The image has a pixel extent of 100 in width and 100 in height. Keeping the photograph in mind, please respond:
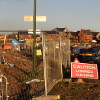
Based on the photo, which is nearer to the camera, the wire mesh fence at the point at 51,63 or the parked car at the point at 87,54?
the wire mesh fence at the point at 51,63

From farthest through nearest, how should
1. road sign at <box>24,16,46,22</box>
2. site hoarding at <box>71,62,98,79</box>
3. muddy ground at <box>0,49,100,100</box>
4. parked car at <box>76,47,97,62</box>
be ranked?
parked car at <box>76,47,97,62</box> → road sign at <box>24,16,46,22</box> → site hoarding at <box>71,62,98,79</box> → muddy ground at <box>0,49,100,100</box>

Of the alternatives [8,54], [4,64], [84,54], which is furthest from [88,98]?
[84,54]

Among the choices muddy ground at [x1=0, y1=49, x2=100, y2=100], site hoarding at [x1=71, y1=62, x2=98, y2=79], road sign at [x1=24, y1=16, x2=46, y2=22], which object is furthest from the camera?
road sign at [x1=24, y1=16, x2=46, y2=22]

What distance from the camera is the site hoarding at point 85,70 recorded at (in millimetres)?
11086

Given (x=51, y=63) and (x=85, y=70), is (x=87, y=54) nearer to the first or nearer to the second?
(x=85, y=70)

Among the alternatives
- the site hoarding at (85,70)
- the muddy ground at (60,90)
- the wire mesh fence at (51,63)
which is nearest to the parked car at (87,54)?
the wire mesh fence at (51,63)

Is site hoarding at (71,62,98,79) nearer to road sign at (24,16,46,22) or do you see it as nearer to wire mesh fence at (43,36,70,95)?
wire mesh fence at (43,36,70,95)

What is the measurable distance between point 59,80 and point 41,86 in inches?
69.5

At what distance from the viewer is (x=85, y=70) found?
36.6 feet

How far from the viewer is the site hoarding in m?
11.1

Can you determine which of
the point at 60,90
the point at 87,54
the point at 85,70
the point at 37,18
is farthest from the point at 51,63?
the point at 87,54

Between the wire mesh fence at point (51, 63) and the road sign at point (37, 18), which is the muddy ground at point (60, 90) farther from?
the road sign at point (37, 18)

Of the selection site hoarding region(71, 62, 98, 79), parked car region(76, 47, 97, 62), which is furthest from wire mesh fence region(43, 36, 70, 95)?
parked car region(76, 47, 97, 62)

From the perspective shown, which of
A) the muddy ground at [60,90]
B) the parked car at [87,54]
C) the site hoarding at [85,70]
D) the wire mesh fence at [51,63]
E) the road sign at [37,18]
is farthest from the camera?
the parked car at [87,54]
